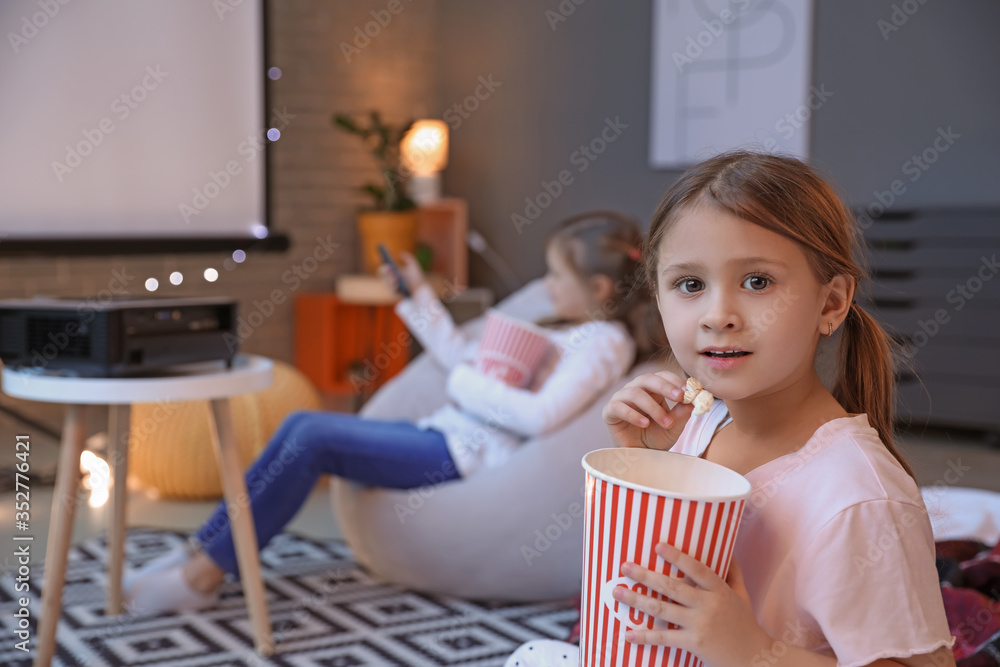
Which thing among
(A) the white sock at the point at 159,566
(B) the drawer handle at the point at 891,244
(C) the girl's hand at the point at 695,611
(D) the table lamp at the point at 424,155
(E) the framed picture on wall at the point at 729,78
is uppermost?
(E) the framed picture on wall at the point at 729,78

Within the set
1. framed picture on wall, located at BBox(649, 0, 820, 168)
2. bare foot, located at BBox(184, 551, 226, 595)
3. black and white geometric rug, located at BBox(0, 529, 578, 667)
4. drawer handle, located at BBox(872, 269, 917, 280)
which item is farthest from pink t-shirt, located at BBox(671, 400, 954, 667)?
framed picture on wall, located at BBox(649, 0, 820, 168)

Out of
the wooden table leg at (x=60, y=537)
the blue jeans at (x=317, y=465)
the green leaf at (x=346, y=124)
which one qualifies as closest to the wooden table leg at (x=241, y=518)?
the blue jeans at (x=317, y=465)

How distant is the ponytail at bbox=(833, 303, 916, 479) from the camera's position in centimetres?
94

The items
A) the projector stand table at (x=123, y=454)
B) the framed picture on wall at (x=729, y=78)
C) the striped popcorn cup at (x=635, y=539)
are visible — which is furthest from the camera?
the framed picture on wall at (x=729, y=78)

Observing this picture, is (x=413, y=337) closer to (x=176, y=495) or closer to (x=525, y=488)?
(x=176, y=495)

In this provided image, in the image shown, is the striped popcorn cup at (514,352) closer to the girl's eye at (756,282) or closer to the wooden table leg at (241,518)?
the wooden table leg at (241,518)

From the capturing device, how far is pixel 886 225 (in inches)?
156

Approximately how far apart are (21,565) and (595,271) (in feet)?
4.87

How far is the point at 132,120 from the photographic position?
358cm

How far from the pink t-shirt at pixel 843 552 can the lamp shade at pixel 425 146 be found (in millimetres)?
3915

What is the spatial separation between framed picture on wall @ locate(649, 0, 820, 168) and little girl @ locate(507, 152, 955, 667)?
3.36 m

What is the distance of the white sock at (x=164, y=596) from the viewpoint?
2.03 metres

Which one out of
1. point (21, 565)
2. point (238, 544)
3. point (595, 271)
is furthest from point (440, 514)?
point (21, 565)

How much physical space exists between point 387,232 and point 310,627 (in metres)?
2.80
